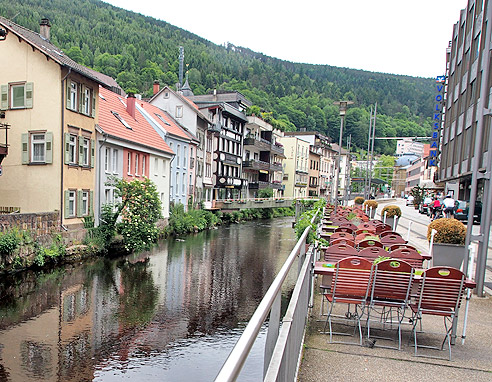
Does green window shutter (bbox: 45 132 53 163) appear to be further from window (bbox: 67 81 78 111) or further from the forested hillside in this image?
the forested hillside

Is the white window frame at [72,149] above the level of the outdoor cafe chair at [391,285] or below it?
above

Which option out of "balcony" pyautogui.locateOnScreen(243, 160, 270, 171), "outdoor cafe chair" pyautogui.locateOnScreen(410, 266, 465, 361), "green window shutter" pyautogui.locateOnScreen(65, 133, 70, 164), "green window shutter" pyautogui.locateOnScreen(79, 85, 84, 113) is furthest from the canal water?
"balcony" pyautogui.locateOnScreen(243, 160, 270, 171)

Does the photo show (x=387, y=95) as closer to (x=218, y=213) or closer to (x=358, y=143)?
(x=358, y=143)

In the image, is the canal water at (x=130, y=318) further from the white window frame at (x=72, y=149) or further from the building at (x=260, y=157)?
the building at (x=260, y=157)

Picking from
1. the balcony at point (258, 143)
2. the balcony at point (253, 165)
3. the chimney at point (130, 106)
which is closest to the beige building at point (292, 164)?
the balcony at point (258, 143)

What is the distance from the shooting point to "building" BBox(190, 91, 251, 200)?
2052 inches

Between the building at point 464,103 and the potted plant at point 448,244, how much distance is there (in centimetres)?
1878

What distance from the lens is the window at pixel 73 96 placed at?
23.8 metres

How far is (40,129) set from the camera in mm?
23500

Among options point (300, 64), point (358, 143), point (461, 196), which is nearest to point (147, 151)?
point (461, 196)

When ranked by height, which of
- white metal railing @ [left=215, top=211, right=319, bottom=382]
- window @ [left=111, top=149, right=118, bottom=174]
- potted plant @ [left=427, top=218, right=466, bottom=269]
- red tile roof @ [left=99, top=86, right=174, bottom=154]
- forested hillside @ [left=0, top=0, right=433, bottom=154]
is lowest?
potted plant @ [left=427, top=218, right=466, bottom=269]

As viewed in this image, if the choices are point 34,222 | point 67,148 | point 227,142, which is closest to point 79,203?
point 67,148

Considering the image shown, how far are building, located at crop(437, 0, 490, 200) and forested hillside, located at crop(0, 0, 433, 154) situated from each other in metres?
43.2

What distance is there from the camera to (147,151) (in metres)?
33.6
